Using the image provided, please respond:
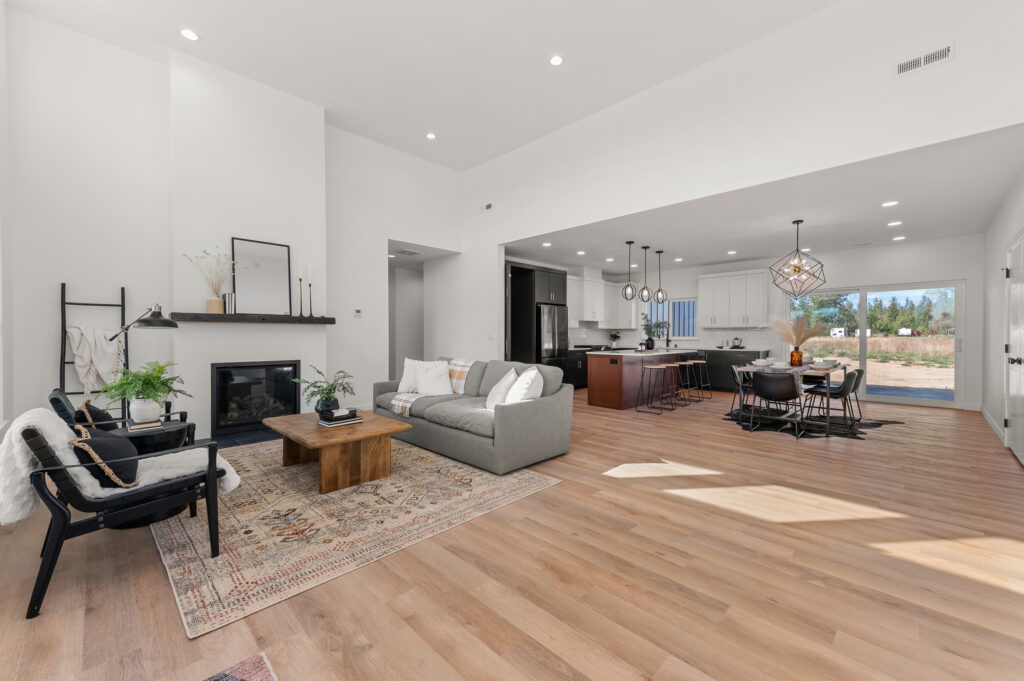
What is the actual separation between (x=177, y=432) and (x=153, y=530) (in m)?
0.62

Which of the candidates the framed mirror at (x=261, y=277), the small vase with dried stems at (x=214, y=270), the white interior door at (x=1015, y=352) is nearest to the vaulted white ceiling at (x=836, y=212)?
the white interior door at (x=1015, y=352)

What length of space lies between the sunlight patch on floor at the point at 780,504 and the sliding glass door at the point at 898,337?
5.95m

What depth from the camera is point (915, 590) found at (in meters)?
1.89

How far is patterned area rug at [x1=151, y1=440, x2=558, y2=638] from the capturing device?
1854 mm

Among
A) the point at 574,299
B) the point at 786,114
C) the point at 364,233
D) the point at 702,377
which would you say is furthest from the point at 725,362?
the point at 364,233

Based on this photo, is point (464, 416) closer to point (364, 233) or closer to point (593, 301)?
point (364, 233)

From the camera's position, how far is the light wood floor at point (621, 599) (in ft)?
4.76

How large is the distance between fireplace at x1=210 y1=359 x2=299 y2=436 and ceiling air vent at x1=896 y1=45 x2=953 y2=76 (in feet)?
21.8

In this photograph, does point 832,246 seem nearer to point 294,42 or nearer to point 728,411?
point 728,411

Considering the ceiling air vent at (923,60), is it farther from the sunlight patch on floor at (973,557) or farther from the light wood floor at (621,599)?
the sunlight patch on floor at (973,557)

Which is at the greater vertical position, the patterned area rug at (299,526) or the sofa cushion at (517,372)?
the sofa cushion at (517,372)

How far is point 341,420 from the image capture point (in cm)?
336

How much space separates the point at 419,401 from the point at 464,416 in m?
0.80

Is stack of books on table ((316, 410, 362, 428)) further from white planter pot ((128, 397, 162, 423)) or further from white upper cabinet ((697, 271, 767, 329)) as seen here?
white upper cabinet ((697, 271, 767, 329))
